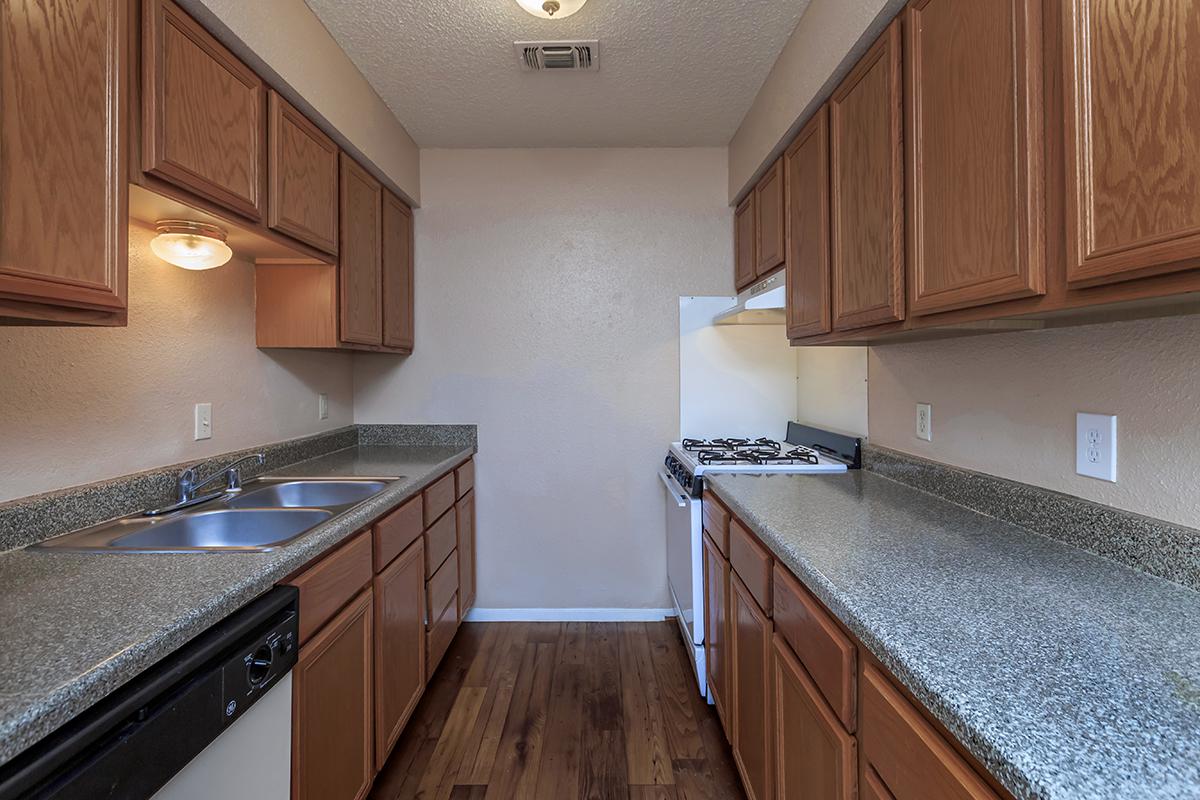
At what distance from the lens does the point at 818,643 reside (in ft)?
3.18

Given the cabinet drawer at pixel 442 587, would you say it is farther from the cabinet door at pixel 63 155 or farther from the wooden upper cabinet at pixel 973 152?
the wooden upper cabinet at pixel 973 152

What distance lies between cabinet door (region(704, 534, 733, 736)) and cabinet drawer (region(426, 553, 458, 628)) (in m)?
1.08

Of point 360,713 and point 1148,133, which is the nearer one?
point 1148,133

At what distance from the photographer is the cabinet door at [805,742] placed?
0.88m

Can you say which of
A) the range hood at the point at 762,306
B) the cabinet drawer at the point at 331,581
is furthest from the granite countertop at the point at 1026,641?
the cabinet drawer at the point at 331,581

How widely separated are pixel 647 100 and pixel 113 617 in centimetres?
238

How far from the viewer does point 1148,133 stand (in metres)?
0.68

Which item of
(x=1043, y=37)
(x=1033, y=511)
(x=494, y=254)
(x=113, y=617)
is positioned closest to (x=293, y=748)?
(x=113, y=617)

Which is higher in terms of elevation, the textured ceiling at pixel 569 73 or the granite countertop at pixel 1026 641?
the textured ceiling at pixel 569 73

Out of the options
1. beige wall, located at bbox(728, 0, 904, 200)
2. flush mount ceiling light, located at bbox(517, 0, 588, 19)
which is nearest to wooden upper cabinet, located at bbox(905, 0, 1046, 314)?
beige wall, located at bbox(728, 0, 904, 200)

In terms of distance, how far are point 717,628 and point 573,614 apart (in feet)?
3.64

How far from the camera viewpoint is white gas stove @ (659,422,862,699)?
190 cm

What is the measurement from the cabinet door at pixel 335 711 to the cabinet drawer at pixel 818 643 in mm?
1084

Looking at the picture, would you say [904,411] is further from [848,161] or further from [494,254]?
[494,254]
